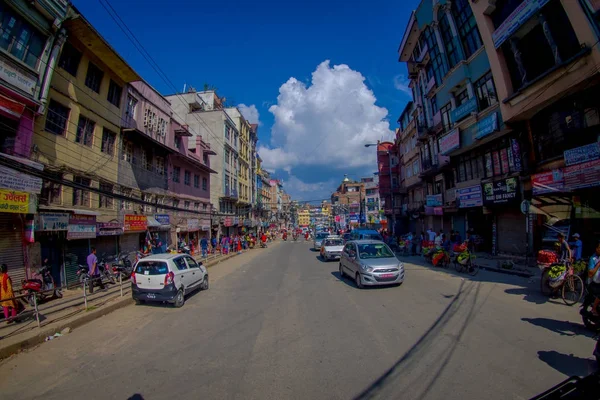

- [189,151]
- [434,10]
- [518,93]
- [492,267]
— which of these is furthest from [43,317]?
[434,10]

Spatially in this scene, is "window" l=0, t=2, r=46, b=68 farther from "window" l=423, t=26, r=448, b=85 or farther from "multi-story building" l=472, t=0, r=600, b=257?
"window" l=423, t=26, r=448, b=85

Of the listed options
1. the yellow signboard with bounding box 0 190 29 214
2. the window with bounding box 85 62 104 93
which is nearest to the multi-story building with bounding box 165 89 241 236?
the window with bounding box 85 62 104 93

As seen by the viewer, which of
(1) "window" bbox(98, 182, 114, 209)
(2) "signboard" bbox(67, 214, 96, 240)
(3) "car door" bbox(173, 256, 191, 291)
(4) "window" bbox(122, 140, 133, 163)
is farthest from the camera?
(4) "window" bbox(122, 140, 133, 163)

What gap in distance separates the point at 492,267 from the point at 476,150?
9666mm

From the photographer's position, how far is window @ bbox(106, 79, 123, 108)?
56.3 feet

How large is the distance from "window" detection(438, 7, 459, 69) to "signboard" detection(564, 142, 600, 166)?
11903mm

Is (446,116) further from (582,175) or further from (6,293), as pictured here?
(6,293)

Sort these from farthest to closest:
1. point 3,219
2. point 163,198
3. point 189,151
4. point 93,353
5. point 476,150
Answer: point 189,151
point 163,198
point 476,150
point 3,219
point 93,353

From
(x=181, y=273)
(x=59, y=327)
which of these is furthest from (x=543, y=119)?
(x=59, y=327)

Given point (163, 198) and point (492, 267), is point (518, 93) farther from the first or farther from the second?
point (163, 198)

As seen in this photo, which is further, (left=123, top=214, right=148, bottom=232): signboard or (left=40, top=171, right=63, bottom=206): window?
(left=123, top=214, right=148, bottom=232): signboard

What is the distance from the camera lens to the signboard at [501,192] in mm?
17344

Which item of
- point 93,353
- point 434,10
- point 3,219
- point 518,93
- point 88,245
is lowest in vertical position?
point 93,353

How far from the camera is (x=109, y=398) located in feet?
13.7
